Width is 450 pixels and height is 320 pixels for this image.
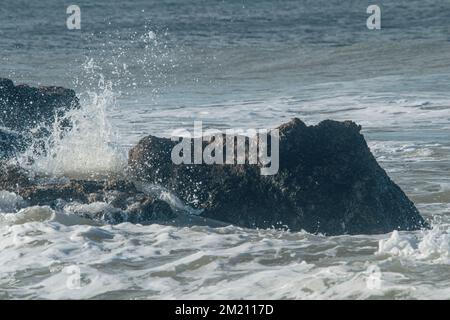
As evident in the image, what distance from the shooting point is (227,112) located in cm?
1966

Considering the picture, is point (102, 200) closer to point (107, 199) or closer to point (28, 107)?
point (107, 199)

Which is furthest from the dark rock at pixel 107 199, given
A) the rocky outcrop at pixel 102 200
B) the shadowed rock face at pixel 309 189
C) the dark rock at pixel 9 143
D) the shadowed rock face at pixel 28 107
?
the shadowed rock face at pixel 28 107

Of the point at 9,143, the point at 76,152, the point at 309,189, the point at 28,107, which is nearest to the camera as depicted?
the point at 309,189

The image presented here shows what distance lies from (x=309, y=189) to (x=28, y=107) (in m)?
4.27

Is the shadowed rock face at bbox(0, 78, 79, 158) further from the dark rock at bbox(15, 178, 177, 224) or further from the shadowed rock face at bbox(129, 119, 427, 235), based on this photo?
the shadowed rock face at bbox(129, 119, 427, 235)

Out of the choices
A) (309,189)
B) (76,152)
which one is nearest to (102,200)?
(309,189)

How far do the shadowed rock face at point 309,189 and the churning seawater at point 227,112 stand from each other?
27 cm

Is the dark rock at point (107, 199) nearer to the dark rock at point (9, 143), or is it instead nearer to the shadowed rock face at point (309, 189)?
the shadowed rock face at point (309, 189)

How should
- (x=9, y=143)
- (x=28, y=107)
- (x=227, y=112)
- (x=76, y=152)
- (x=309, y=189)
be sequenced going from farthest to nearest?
(x=227, y=112)
(x=28, y=107)
(x=76, y=152)
(x=9, y=143)
(x=309, y=189)

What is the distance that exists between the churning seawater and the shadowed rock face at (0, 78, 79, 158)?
0.28 metres

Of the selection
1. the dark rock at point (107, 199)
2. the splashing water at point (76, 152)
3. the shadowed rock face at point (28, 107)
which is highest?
the shadowed rock face at point (28, 107)

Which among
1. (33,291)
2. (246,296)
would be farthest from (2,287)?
(246,296)

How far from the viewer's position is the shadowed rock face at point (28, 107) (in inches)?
484

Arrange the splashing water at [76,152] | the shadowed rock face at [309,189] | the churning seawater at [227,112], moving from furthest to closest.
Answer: the splashing water at [76,152]
the shadowed rock face at [309,189]
the churning seawater at [227,112]
